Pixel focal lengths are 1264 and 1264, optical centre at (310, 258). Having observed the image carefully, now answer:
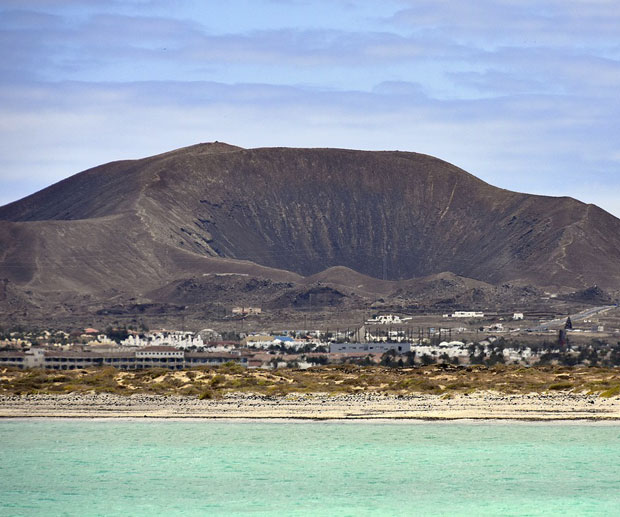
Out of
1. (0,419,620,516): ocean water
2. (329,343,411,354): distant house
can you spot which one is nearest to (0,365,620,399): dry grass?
(0,419,620,516): ocean water

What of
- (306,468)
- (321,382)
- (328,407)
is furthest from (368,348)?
(306,468)

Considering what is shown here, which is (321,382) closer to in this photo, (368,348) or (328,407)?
(328,407)

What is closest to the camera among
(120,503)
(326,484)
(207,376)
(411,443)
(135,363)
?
(120,503)

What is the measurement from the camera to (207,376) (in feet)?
224

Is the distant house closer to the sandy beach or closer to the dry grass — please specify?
the dry grass

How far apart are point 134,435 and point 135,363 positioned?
59.8 m

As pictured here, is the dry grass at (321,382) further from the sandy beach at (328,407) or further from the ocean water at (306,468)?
the ocean water at (306,468)

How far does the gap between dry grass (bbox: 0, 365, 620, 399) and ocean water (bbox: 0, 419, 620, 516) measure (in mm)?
11920

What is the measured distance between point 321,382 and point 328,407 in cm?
1363

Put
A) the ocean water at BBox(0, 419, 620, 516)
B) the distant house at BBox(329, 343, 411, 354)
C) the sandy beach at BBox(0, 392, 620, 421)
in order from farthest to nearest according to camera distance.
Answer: the distant house at BBox(329, 343, 411, 354) < the sandy beach at BBox(0, 392, 620, 421) < the ocean water at BBox(0, 419, 620, 516)

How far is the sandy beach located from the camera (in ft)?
161

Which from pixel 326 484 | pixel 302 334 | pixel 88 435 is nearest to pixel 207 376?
pixel 88 435

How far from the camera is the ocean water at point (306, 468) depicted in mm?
A: 31547

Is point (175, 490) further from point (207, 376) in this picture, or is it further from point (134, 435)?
point (207, 376)
